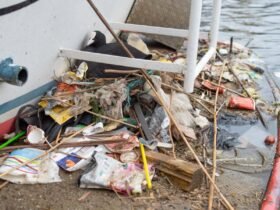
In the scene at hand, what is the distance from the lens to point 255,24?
9797 mm

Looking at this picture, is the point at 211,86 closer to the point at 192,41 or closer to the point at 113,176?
the point at 192,41

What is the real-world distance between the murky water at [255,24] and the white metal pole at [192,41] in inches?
113

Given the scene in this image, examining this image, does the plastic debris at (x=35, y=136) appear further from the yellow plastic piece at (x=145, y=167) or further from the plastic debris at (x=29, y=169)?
the yellow plastic piece at (x=145, y=167)

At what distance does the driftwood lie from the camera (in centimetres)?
374

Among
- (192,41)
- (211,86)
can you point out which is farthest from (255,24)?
(192,41)

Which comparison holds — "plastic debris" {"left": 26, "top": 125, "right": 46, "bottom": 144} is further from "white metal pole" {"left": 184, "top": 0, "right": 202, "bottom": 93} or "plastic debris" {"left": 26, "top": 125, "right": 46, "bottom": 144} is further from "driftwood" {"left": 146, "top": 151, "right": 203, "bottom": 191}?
"white metal pole" {"left": 184, "top": 0, "right": 202, "bottom": 93}

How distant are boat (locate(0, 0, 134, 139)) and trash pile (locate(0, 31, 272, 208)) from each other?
13cm

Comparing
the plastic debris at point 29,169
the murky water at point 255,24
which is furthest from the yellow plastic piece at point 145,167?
the murky water at point 255,24

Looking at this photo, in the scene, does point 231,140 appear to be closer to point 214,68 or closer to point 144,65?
point 144,65

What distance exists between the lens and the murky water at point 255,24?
8.23 metres

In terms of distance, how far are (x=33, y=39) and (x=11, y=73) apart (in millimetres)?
624

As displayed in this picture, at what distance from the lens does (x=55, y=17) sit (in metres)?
4.77

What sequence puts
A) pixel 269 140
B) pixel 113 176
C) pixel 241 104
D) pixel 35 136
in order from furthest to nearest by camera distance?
pixel 241 104
pixel 269 140
pixel 35 136
pixel 113 176

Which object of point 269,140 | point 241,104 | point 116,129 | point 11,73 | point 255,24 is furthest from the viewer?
point 255,24
